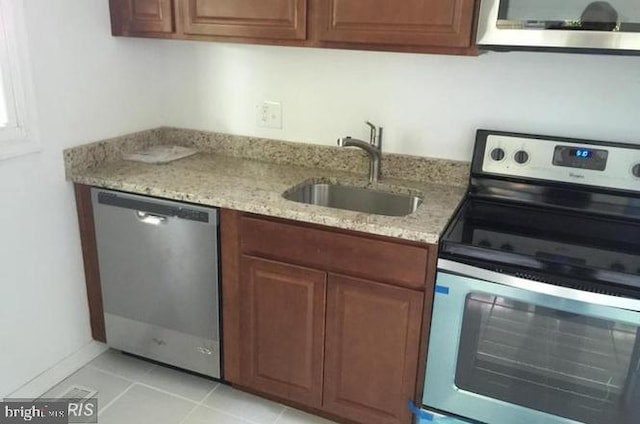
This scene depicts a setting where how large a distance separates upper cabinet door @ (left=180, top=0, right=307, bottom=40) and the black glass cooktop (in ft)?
2.89

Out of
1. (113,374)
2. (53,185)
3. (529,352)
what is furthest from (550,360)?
(53,185)

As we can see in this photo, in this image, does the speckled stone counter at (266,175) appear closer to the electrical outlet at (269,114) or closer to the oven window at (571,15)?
the electrical outlet at (269,114)

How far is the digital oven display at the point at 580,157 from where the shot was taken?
5.88ft

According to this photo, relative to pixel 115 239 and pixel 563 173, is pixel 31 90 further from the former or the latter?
pixel 563 173

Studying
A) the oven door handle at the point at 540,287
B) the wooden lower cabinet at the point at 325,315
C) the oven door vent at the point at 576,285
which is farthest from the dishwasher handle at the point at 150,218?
the oven door vent at the point at 576,285

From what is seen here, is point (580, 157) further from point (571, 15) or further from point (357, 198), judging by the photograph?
point (357, 198)

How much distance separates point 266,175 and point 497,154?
897 mm

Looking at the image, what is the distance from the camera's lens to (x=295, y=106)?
7.50 ft

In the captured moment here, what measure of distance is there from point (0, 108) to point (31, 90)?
0.13 m

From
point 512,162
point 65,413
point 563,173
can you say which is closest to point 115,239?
point 65,413

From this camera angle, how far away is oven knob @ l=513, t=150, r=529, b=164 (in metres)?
1.88

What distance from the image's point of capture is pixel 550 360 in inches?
61.0

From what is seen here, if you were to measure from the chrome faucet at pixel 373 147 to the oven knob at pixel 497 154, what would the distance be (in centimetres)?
42

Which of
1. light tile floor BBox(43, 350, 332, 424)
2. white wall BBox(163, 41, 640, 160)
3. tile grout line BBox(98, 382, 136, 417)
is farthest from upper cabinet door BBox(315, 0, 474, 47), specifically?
tile grout line BBox(98, 382, 136, 417)
